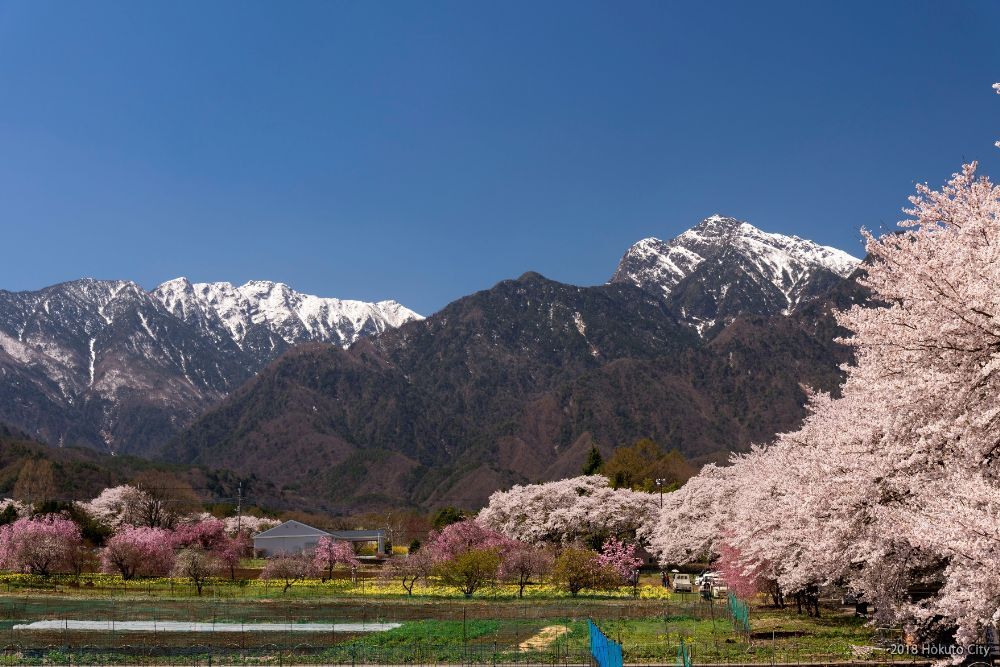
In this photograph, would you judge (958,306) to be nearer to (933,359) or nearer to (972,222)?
(933,359)

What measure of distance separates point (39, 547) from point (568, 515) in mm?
46174

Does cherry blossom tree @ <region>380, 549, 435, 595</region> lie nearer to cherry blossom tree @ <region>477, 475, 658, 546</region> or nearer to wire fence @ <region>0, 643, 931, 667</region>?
cherry blossom tree @ <region>477, 475, 658, 546</region>

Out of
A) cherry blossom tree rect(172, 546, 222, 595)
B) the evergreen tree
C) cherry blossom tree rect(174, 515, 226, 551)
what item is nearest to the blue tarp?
cherry blossom tree rect(172, 546, 222, 595)

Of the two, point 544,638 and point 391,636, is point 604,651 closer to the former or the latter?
point 544,638

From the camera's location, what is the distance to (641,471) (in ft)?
409

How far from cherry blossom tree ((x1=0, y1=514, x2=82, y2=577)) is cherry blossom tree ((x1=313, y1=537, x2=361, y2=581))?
2039cm

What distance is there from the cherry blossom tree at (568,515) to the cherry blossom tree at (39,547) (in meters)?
39.8

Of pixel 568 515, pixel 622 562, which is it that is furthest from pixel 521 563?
pixel 568 515

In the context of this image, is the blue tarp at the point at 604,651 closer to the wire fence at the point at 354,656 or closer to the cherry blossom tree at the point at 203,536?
the wire fence at the point at 354,656

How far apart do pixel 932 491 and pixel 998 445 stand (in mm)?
1874

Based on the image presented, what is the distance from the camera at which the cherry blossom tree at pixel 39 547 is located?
7075cm

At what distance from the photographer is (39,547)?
7075cm

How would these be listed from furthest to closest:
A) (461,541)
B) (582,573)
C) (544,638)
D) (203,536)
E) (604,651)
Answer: (203,536), (461,541), (582,573), (544,638), (604,651)

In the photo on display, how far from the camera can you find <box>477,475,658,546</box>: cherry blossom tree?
281 feet
